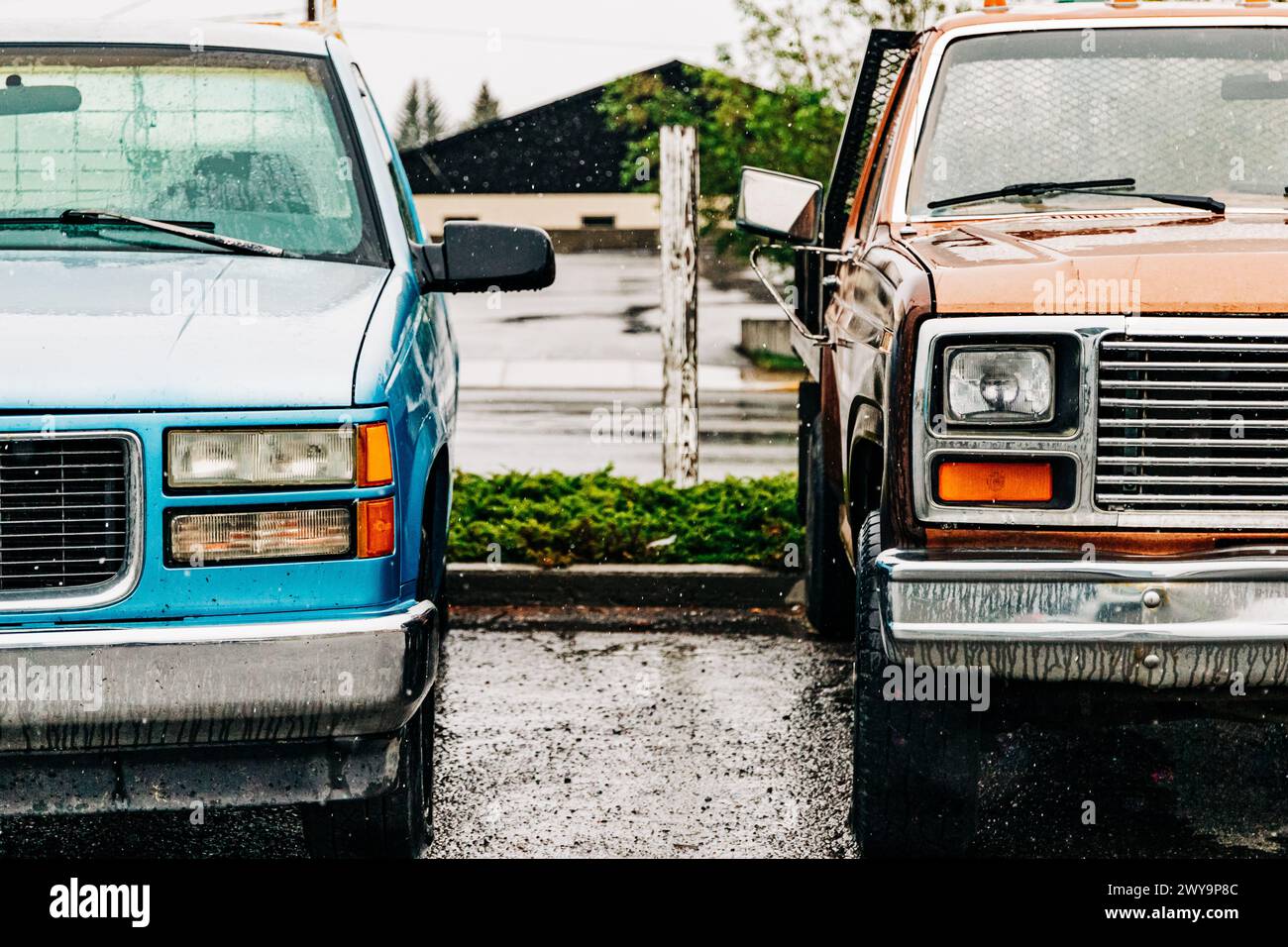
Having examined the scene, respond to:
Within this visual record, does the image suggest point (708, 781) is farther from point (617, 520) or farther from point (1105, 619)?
point (617, 520)

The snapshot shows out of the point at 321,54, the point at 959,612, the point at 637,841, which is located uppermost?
the point at 321,54

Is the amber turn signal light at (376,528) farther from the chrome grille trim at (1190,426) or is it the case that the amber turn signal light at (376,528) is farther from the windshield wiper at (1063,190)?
the windshield wiper at (1063,190)

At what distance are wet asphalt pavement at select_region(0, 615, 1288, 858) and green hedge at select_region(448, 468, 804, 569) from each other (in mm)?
1248

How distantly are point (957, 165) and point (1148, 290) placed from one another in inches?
58.5

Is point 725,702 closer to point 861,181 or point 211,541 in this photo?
point 861,181

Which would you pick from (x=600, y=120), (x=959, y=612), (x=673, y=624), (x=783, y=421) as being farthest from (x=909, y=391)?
(x=600, y=120)

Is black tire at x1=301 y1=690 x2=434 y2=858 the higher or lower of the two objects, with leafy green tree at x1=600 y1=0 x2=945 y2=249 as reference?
lower

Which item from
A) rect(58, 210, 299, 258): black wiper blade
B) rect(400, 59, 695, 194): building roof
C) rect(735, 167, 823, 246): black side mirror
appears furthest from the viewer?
Result: rect(400, 59, 695, 194): building roof

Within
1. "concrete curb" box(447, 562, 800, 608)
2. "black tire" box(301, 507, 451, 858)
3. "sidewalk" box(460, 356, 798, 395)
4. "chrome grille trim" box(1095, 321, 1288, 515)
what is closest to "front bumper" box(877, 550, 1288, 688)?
"chrome grille trim" box(1095, 321, 1288, 515)

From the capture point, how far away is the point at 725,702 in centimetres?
603

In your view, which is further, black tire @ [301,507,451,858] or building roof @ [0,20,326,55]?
building roof @ [0,20,326,55]

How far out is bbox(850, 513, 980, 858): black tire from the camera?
3.87 metres

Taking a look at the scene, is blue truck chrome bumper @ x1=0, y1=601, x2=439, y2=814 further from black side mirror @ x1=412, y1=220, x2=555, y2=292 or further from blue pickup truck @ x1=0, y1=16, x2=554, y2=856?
black side mirror @ x1=412, y1=220, x2=555, y2=292

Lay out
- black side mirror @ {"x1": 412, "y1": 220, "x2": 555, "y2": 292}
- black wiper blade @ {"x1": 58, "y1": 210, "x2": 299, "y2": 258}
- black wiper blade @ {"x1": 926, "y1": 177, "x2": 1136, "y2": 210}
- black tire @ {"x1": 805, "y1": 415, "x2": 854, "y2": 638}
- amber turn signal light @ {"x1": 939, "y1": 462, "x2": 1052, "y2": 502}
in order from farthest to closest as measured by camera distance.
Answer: black tire @ {"x1": 805, "y1": 415, "x2": 854, "y2": 638}, black wiper blade @ {"x1": 926, "y1": 177, "x2": 1136, "y2": 210}, black side mirror @ {"x1": 412, "y1": 220, "x2": 555, "y2": 292}, black wiper blade @ {"x1": 58, "y1": 210, "x2": 299, "y2": 258}, amber turn signal light @ {"x1": 939, "y1": 462, "x2": 1052, "y2": 502}
